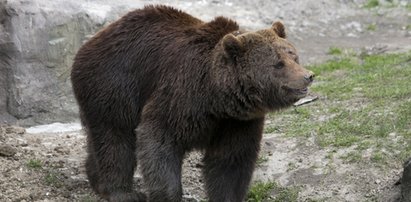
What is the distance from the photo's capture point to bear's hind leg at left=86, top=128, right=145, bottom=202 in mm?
8711

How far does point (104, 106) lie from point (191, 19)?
1222 mm

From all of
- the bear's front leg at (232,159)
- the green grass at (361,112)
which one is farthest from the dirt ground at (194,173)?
the bear's front leg at (232,159)

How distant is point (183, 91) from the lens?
803 cm

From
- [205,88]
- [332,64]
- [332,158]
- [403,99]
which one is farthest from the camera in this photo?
[332,64]

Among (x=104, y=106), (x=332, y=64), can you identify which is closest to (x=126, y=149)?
(x=104, y=106)

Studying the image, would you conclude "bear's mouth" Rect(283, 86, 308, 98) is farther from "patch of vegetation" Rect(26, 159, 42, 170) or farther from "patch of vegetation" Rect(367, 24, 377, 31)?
"patch of vegetation" Rect(367, 24, 377, 31)

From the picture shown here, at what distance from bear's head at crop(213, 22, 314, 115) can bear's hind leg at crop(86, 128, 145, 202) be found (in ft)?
4.54

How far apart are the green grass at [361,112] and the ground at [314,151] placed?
0.01m

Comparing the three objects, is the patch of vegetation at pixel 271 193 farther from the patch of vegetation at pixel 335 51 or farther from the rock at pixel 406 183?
the patch of vegetation at pixel 335 51

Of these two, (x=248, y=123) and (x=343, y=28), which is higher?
(x=248, y=123)

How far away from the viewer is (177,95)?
8.05 metres

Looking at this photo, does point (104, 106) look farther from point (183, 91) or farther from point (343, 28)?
point (343, 28)

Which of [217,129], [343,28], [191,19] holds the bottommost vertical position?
[343,28]

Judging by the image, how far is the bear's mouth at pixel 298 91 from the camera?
7734 millimetres
